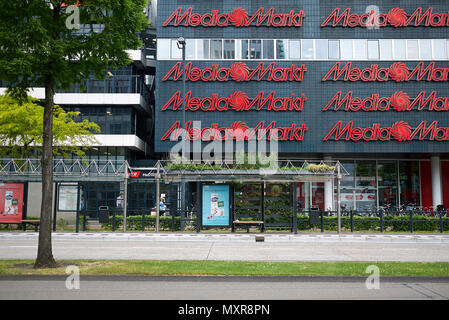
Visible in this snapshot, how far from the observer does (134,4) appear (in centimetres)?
1184

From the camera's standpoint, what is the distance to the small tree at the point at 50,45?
10773 millimetres

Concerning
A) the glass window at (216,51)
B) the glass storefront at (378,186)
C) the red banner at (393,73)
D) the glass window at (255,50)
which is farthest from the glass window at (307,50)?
the glass storefront at (378,186)

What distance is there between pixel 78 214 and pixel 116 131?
1657 centimetres

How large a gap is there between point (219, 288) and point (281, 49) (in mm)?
30392

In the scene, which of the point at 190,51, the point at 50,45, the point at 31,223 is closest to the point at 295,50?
the point at 190,51

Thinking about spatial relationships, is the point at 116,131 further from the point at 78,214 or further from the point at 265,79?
the point at 78,214

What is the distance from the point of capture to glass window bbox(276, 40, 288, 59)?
36.5 meters

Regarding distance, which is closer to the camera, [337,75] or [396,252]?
[396,252]

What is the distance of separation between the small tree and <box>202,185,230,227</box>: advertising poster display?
11867mm

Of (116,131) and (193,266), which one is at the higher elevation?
(116,131)

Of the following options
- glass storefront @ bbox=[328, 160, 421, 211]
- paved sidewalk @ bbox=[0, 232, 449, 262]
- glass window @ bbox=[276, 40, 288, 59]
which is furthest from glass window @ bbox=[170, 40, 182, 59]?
paved sidewalk @ bbox=[0, 232, 449, 262]

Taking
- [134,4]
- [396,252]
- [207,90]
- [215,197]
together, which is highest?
[207,90]

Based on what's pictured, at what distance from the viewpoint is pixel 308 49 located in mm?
36438
